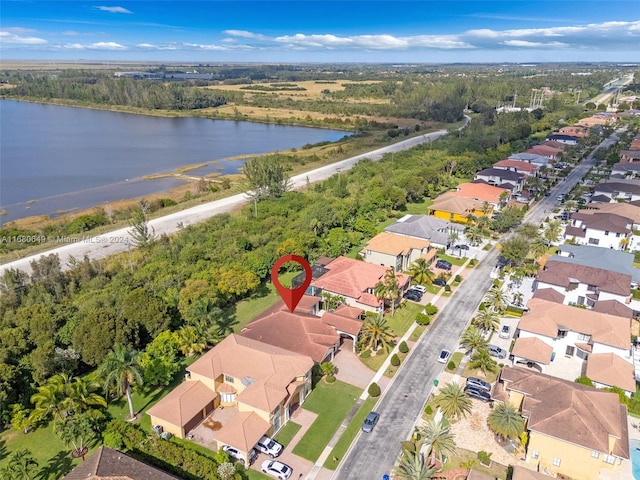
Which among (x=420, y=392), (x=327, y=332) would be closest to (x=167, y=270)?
(x=327, y=332)

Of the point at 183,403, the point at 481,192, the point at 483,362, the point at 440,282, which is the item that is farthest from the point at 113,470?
the point at 481,192

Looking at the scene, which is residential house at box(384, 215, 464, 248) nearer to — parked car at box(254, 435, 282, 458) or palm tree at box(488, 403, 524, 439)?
palm tree at box(488, 403, 524, 439)

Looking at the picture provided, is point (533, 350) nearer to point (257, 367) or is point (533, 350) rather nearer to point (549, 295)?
point (549, 295)

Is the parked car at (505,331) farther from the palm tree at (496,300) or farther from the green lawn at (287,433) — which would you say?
the green lawn at (287,433)

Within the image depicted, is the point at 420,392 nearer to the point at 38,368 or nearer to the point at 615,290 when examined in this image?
the point at 615,290

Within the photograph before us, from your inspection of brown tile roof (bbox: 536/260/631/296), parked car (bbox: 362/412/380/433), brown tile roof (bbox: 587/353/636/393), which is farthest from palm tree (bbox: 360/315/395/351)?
brown tile roof (bbox: 536/260/631/296)

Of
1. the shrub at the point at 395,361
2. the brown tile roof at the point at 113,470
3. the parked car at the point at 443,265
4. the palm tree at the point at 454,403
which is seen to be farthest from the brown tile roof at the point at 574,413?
the parked car at the point at 443,265

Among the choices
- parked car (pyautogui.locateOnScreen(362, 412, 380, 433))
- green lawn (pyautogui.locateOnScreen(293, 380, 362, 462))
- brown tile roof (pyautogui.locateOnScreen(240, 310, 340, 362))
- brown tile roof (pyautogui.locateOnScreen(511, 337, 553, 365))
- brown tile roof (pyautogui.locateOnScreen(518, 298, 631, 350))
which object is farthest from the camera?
brown tile roof (pyautogui.locateOnScreen(518, 298, 631, 350))
